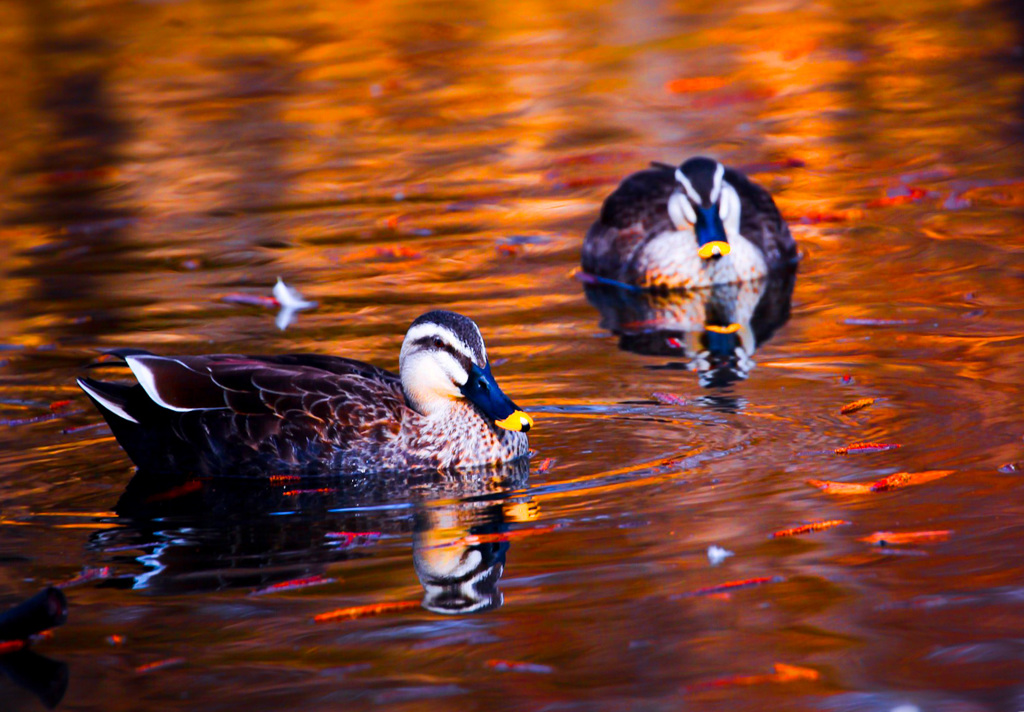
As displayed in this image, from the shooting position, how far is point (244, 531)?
7.50 metres

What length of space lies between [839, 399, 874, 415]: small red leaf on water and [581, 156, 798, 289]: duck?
3.77m

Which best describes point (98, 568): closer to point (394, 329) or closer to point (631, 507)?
point (631, 507)

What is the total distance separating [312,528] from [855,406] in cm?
308

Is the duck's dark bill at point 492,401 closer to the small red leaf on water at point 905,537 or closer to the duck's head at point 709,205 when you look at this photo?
the small red leaf on water at point 905,537

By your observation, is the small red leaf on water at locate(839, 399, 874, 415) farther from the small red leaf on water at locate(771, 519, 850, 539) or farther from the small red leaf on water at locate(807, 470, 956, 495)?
the small red leaf on water at locate(771, 519, 850, 539)

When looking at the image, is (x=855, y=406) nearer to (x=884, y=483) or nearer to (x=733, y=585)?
(x=884, y=483)

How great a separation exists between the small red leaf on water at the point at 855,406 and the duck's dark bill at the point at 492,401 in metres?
1.87

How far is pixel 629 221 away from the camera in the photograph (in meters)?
13.5

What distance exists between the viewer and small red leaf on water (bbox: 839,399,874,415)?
8.60 metres

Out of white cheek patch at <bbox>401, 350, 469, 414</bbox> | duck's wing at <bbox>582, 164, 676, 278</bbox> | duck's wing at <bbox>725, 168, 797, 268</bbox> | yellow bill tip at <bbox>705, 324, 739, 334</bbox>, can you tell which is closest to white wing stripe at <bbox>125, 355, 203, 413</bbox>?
white cheek patch at <bbox>401, 350, 469, 414</bbox>

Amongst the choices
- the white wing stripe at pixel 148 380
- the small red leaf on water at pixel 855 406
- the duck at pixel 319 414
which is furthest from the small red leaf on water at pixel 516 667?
the small red leaf on water at pixel 855 406

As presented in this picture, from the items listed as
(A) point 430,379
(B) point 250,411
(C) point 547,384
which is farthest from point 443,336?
(C) point 547,384

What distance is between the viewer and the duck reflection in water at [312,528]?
6777 millimetres

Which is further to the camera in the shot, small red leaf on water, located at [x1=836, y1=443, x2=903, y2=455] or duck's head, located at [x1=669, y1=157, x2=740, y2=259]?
duck's head, located at [x1=669, y1=157, x2=740, y2=259]
